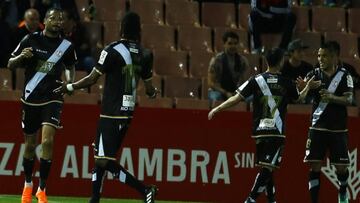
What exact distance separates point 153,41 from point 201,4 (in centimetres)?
147

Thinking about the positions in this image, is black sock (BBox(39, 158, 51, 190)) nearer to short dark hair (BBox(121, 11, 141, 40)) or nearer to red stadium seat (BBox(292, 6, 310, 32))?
short dark hair (BBox(121, 11, 141, 40))

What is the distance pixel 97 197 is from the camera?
40.8 feet

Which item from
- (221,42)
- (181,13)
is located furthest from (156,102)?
(181,13)

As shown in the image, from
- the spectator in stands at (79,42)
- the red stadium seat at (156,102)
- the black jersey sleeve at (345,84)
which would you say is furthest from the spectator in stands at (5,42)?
the black jersey sleeve at (345,84)

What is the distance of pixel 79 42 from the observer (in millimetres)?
17922

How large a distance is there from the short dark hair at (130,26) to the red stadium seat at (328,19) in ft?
27.5

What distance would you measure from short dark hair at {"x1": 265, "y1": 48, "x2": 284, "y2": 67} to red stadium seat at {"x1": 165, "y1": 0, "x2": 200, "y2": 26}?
6223 millimetres

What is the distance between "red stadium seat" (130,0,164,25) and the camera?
1916 centimetres

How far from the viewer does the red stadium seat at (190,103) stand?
1675 centimetres

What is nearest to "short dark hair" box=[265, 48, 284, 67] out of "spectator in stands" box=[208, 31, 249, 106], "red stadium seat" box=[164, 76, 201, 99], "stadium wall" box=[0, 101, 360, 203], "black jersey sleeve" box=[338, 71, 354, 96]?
"black jersey sleeve" box=[338, 71, 354, 96]

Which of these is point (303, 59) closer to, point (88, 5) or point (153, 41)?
point (153, 41)

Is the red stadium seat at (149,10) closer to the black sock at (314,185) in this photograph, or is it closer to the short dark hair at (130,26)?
the black sock at (314,185)

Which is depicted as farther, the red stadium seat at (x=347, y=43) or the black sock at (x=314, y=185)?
the red stadium seat at (x=347, y=43)

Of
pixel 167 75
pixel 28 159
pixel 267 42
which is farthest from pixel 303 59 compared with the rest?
pixel 28 159
